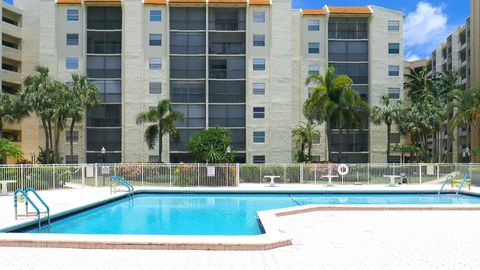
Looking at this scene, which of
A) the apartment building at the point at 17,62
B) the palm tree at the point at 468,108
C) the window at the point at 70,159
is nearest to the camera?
the palm tree at the point at 468,108

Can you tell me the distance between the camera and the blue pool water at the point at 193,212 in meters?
15.6

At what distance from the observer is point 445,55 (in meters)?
77.9

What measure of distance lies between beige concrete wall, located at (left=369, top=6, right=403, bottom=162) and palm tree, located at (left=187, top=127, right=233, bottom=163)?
2386 centimetres

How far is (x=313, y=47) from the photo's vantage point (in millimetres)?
54469

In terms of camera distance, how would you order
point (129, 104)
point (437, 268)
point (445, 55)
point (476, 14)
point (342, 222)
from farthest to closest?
point (445, 55), point (476, 14), point (129, 104), point (342, 222), point (437, 268)

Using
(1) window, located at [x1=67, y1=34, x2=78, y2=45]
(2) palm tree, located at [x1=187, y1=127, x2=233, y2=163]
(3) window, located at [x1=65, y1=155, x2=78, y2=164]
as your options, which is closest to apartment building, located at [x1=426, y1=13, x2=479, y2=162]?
(2) palm tree, located at [x1=187, y1=127, x2=233, y2=163]

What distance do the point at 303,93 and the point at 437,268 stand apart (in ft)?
151

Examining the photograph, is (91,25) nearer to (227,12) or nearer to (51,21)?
(51,21)

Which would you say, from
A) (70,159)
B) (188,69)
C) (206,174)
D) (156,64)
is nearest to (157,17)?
(156,64)

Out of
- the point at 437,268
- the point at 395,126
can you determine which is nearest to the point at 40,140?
the point at 395,126

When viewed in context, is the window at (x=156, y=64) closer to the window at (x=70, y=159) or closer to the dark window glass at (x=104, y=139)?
the dark window glass at (x=104, y=139)

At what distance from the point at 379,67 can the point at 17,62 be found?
40.5 metres

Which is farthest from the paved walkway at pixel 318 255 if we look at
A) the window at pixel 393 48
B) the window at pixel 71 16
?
the window at pixel 71 16

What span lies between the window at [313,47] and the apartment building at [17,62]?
31.3 metres
